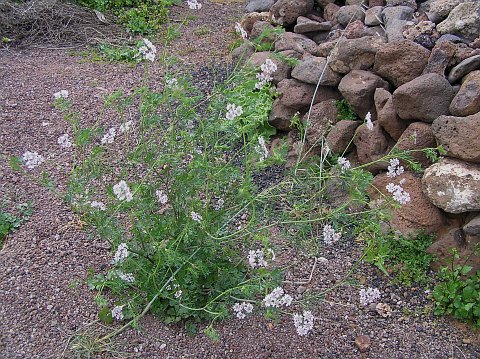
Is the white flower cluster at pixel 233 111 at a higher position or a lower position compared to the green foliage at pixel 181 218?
higher

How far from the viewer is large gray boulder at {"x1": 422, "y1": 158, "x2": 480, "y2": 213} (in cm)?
320

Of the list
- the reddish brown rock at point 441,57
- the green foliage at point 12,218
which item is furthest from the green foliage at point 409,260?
the green foliage at point 12,218

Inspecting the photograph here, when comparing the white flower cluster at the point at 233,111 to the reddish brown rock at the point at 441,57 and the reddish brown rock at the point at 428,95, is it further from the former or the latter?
the reddish brown rock at the point at 441,57

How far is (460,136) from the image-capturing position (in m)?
3.28

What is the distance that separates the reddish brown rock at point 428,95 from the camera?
137 inches

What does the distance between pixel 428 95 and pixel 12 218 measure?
254 centimetres

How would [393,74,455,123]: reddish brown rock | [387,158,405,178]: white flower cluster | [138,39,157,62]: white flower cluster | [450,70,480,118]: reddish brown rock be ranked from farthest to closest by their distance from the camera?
[393,74,455,123]: reddish brown rock
[450,70,480,118]: reddish brown rock
[387,158,405,178]: white flower cluster
[138,39,157,62]: white flower cluster

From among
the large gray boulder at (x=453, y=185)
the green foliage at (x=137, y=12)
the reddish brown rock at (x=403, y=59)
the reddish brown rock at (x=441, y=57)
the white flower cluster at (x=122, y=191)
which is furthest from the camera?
the green foliage at (x=137, y=12)

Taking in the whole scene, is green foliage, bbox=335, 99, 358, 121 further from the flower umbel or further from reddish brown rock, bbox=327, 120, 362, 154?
the flower umbel

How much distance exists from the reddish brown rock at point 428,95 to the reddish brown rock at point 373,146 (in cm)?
29

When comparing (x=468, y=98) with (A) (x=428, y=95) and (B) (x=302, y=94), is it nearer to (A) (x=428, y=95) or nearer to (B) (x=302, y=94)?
(A) (x=428, y=95)

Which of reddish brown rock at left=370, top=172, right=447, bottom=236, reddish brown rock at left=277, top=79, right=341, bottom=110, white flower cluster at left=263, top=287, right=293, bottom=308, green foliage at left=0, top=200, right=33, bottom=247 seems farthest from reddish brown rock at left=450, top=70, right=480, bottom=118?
green foliage at left=0, top=200, right=33, bottom=247

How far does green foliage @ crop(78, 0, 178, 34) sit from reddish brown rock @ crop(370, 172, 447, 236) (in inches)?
129

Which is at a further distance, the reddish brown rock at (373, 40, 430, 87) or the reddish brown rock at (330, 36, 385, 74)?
the reddish brown rock at (330, 36, 385, 74)
